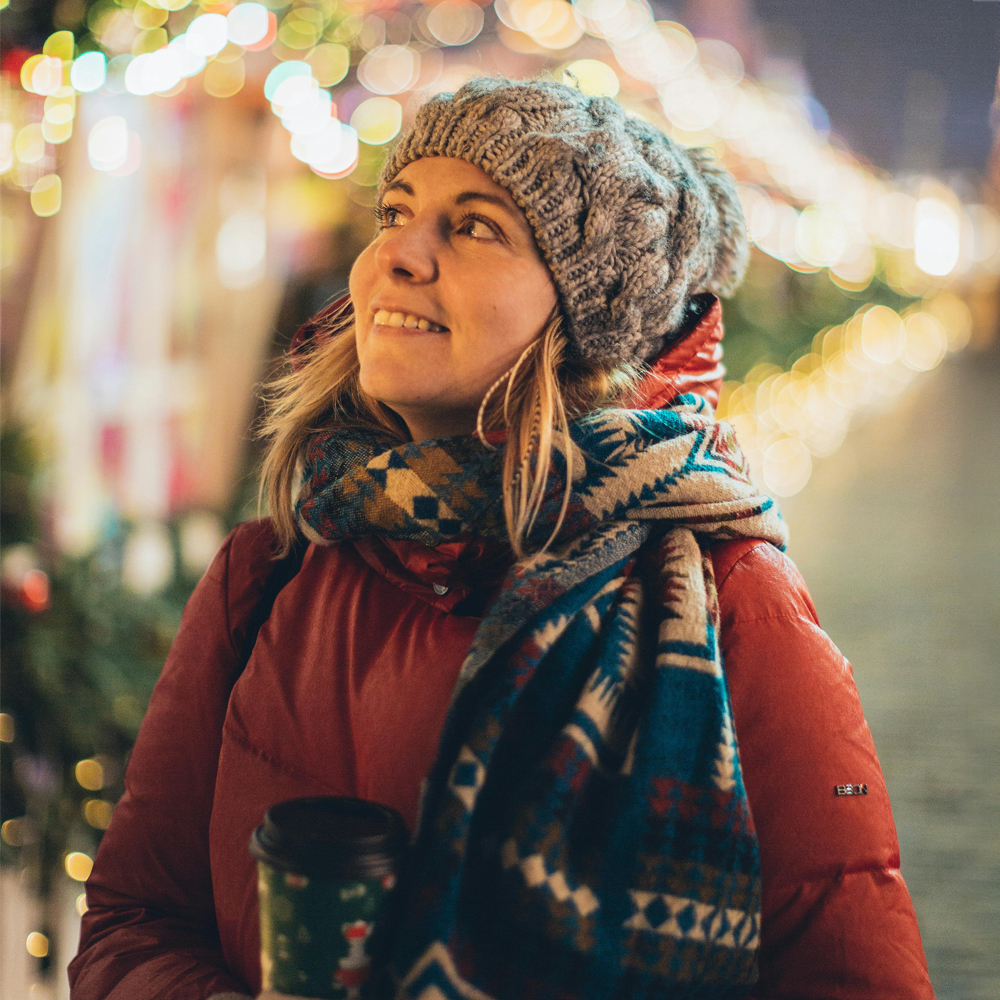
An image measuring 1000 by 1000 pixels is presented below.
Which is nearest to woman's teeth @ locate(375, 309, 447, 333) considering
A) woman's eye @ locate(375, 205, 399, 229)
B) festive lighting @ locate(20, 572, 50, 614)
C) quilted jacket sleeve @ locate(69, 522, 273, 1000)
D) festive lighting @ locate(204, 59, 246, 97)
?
woman's eye @ locate(375, 205, 399, 229)

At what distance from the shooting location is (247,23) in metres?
3.17

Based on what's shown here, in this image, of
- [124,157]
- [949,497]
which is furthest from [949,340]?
[124,157]

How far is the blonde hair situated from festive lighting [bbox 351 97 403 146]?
2.14 meters

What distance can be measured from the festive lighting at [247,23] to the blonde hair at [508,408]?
1.76 metres

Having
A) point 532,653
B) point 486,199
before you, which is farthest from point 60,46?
point 532,653

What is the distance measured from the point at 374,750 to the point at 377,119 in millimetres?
2954

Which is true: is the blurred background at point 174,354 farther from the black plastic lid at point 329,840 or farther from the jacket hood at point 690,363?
the black plastic lid at point 329,840

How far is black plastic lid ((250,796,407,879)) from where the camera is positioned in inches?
37.9

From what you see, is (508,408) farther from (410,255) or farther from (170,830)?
(170,830)

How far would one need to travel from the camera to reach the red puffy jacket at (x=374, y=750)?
1.22 m

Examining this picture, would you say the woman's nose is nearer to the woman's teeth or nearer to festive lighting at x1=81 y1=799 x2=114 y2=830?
the woman's teeth

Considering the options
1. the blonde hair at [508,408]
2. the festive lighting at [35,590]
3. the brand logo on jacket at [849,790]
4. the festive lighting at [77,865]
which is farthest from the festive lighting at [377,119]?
the brand logo on jacket at [849,790]

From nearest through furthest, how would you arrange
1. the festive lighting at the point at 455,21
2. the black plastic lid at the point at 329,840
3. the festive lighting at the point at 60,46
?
the black plastic lid at the point at 329,840 → the festive lighting at the point at 60,46 → the festive lighting at the point at 455,21

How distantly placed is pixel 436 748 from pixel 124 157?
260 centimetres
